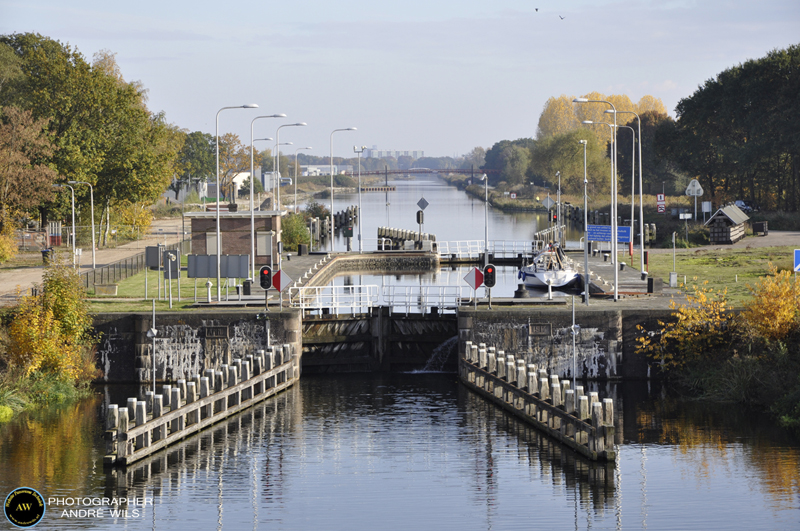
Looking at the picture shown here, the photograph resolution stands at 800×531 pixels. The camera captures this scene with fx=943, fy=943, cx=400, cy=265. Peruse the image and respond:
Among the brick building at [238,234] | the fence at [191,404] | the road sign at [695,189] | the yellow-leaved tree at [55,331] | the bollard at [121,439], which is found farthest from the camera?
the road sign at [695,189]

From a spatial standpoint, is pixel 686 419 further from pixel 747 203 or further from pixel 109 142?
pixel 747 203

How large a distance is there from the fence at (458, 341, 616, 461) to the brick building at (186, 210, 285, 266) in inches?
731

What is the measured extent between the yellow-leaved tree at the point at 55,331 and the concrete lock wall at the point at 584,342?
13.3 m

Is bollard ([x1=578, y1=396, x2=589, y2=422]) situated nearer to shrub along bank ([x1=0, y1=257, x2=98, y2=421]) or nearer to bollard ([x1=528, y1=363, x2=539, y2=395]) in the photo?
bollard ([x1=528, y1=363, x2=539, y2=395])

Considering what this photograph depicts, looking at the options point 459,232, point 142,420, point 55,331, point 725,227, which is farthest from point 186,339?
point 459,232

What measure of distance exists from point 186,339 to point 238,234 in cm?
1637

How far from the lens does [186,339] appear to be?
33594 millimetres

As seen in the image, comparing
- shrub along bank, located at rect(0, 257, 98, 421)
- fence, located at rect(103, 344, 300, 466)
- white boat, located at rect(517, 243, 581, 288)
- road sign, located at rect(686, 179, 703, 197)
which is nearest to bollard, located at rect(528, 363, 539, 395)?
fence, located at rect(103, 344, 300, 466)

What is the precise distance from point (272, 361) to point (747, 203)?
69.0 m

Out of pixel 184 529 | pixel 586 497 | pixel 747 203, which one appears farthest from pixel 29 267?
pixel 747 203

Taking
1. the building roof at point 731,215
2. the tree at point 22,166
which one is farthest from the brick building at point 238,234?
the building roof at point 731,215

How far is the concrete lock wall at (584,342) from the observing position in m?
33.2

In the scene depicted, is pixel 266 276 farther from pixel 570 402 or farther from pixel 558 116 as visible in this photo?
pixel 558 116

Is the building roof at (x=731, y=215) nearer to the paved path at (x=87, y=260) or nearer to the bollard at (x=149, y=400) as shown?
the paved path at (x=87, y=260)
